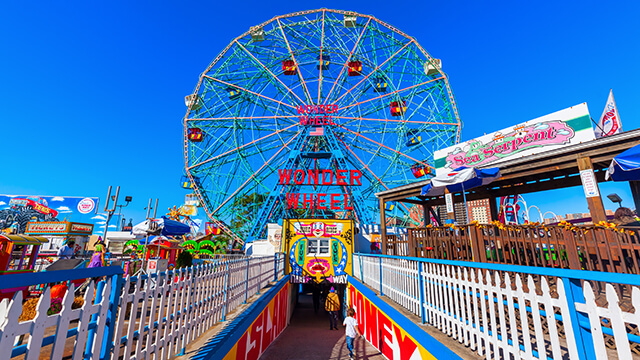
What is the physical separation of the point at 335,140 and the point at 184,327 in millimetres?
18645

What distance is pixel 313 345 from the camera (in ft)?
29.1

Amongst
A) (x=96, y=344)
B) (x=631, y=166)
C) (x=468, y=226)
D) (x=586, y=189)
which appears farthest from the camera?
(x=586, y=189)

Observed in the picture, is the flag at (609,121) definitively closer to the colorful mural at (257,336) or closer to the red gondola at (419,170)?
the red gondola at (419,170)

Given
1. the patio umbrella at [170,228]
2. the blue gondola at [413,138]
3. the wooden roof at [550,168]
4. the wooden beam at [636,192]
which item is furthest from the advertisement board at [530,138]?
the patio umbrella at [170,228]

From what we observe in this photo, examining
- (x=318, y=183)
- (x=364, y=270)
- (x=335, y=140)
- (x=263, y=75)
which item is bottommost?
(x=364, y=270)

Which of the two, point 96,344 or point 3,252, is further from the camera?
point 3,252

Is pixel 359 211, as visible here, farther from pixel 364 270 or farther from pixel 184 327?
pixel 184 327

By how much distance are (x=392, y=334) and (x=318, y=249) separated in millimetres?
7616

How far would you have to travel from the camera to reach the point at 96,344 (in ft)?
6.20

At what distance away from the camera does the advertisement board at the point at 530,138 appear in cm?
842

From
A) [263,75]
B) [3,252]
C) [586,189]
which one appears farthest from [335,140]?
[3,252]

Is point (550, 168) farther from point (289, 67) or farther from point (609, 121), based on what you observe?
point (289, 67)

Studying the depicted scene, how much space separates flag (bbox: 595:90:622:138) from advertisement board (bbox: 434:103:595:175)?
1975 millimetres

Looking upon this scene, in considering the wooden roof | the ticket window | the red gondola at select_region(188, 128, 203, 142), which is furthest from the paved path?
the red gondola at select_region(188, 128, 203, 142)
